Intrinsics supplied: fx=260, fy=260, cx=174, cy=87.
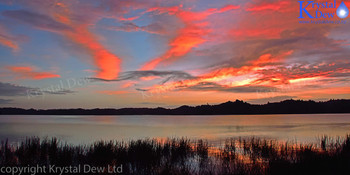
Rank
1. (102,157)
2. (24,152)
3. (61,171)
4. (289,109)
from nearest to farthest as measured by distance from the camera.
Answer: (61,171), (102,157), (24,152), (289,109)

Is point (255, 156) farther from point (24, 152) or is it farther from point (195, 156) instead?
point (24, 152)

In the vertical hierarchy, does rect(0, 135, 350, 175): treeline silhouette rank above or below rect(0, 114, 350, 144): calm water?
above

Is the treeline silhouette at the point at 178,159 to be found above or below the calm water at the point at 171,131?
above

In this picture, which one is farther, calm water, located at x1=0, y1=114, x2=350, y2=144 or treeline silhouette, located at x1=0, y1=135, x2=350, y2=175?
calm water, located at x1=0, y1=114, x2=350, y2=144

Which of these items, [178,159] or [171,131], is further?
[171,131]

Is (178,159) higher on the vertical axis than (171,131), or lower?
higher

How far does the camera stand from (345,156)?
424 inches

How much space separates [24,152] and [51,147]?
1.41 m

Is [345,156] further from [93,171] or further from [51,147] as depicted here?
[51,147]

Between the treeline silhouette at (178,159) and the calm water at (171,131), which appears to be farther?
the calm water at (171,131)

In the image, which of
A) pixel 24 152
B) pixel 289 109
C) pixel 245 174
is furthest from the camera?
pixel 289 109

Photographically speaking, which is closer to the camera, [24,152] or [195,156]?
[24,152]

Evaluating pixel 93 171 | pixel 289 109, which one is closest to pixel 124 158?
pixel 93 171

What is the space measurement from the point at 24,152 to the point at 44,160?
1.86 meters
